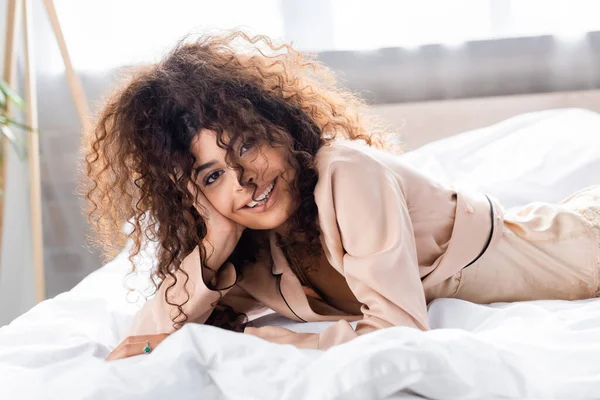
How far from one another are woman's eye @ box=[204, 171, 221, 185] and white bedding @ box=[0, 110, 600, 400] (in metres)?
0.32

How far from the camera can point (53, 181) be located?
119 inches

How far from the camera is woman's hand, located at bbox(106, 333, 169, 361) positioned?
137 cm

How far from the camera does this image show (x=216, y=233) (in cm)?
144

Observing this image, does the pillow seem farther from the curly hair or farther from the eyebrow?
the eyebrow

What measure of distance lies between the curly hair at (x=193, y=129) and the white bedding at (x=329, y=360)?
0.75ft

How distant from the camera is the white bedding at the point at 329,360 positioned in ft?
3.10

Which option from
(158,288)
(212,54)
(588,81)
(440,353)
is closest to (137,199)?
(158,288)

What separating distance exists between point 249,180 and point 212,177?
0.07 m

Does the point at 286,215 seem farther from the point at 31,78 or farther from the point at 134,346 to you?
the point at 31,78

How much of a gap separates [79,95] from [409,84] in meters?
1.13

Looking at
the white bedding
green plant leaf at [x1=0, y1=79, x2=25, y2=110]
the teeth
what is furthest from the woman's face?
green plant leaf at [x1=0, y1=79, x2=25, y2=110]

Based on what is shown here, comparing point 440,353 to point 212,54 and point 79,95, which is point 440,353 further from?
point 79,95

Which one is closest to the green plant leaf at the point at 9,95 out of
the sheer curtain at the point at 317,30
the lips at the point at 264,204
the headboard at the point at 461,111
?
the sheer curtain at the point at 317,30

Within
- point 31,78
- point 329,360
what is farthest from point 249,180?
point 31,78
